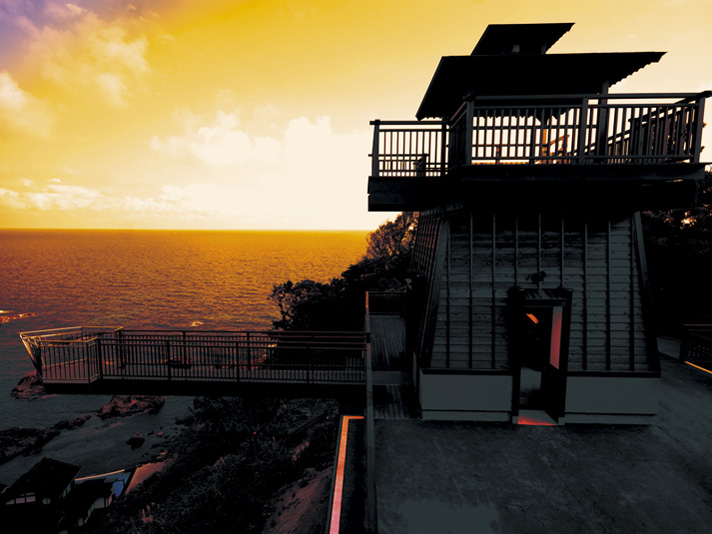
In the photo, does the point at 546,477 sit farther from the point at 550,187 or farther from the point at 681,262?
the point at 681,262

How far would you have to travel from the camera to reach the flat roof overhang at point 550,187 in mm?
6988

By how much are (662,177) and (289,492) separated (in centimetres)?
1516

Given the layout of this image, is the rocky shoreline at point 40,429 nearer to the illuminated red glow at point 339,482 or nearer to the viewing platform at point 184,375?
the viewing platform at point 184,375

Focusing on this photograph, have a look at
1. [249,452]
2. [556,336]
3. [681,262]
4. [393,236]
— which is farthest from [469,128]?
[393,236]

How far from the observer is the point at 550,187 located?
759 cm

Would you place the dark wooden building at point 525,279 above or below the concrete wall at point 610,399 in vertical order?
above

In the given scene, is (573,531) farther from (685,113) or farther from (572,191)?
(685,113)

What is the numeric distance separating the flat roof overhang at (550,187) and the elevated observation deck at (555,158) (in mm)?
20

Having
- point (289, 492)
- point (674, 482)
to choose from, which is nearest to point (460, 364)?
point (674, 482)

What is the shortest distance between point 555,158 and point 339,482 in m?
7.89

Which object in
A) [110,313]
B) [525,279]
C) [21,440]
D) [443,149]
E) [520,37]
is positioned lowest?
[21,440]

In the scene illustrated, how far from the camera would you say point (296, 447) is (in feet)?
55.7

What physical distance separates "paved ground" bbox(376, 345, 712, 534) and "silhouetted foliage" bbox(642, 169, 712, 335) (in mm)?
12091

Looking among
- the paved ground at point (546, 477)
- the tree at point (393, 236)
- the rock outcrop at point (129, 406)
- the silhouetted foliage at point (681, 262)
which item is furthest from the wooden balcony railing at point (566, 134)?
the rock outcrop at point (129, 406)
